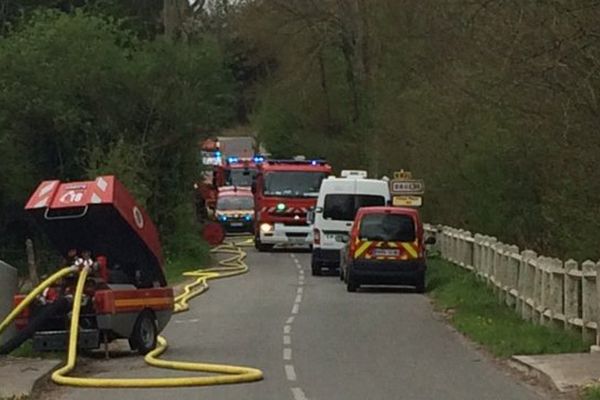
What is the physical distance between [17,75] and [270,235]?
12747 mm

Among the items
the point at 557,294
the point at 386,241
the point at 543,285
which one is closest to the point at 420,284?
the point at 386,241

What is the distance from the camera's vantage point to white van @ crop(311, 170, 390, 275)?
1422 inches

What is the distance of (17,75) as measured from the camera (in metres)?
36.6

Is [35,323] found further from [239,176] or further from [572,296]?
[239,176]

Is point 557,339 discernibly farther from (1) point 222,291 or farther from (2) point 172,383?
(1) point 222,291

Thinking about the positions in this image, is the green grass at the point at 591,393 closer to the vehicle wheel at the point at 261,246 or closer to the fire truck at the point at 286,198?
the fire truck at the point at 286,198

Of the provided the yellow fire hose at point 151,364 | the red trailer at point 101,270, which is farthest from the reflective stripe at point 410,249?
the red trailer at point 101,270

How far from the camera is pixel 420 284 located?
3102 cm

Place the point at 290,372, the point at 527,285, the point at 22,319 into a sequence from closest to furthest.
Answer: the point at 290,372, the point at 22,319, the point at 527,285

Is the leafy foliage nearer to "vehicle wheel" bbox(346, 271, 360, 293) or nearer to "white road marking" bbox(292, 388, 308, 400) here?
"vehicle wheel" bbox(346, 271, 360, 293)

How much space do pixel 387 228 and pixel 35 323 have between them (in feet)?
46.8

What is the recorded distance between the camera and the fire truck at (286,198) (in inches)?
1783

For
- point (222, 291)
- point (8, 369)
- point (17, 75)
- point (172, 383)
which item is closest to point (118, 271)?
point (8, 369)

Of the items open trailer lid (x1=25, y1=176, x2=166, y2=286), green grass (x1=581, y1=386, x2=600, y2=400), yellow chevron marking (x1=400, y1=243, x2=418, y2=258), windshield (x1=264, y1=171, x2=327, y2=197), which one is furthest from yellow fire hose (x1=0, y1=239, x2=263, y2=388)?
windshield (x1=264, y1=171, x2=327, y2=197)
